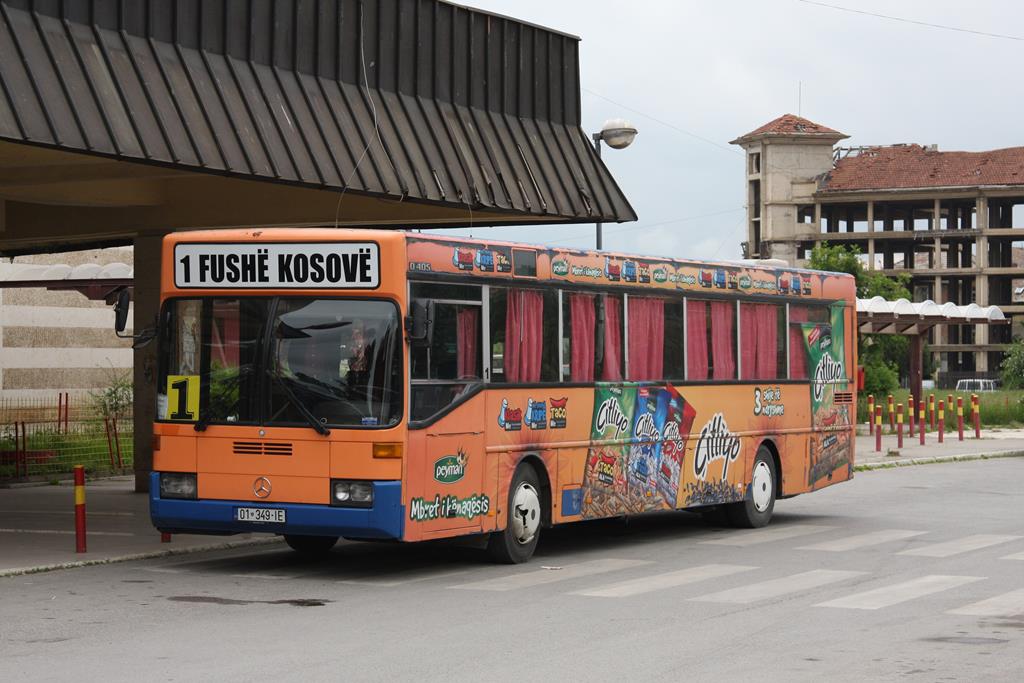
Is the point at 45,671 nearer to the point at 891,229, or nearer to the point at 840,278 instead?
the point at 840,278

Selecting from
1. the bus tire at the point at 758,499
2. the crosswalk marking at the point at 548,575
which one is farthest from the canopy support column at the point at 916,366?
the crosswalk marking at the point at 548,575

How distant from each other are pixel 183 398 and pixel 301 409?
49.2 inches

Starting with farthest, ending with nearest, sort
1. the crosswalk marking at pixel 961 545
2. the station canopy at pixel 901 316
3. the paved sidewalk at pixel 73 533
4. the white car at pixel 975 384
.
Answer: the white car at pixel 975 384
the station canopy at pixel 901 316
the crosswalk marking at pixel 961 545
the paved sidewalk at pixel 73 533

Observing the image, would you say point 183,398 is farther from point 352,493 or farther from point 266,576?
point 352,493

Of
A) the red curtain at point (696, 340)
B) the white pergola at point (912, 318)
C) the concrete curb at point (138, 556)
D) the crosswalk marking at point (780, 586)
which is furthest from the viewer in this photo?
the white pergola at point (912, 318)

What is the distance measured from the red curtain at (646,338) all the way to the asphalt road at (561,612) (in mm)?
1832

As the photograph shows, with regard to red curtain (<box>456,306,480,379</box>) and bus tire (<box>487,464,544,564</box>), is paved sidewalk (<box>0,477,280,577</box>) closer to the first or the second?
bus tire (<box>487,464,544,564</box>)

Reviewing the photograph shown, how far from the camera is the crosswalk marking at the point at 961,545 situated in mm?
→ 15845

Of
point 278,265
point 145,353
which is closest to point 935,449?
point 145,353

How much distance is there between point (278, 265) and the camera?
542 inches

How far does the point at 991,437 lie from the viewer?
136ft

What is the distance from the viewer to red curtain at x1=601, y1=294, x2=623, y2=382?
16062 mm

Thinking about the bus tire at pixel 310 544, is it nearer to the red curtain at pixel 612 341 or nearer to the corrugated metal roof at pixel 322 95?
the red curtain at pixel 612 341

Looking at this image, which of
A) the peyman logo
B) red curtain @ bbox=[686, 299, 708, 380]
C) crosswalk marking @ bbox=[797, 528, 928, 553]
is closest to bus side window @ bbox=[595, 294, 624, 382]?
red curtain @ bbox=[686, 299, 708, 380]
